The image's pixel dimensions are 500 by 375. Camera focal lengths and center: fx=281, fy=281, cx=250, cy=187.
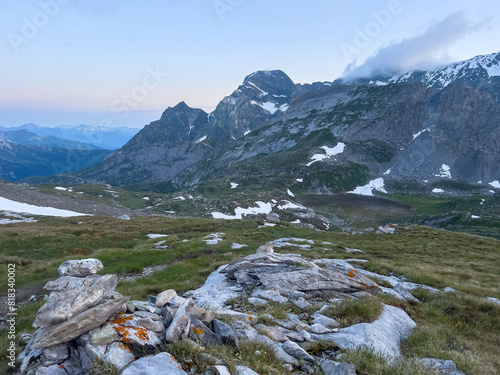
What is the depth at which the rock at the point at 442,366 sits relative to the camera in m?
6.78

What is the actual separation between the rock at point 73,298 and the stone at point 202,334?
282 centimetres

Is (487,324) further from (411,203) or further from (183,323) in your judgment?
(411,203)

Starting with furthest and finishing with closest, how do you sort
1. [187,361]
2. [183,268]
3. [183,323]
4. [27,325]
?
[183,268]
[27,325]
[183,323]
[187,361]

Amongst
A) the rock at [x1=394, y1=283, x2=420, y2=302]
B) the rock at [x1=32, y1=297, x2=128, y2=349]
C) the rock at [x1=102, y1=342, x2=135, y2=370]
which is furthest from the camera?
the rock at [x1=394, y1=283, x2=420, y2=302]

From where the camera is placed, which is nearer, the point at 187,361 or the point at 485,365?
the point at 187,361

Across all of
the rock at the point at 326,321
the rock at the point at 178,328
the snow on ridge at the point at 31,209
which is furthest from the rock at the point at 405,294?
the snow on ridge at the point at 31,209

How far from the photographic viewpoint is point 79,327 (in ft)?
22.4

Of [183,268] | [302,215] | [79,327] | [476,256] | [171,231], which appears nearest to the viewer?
[79,327]

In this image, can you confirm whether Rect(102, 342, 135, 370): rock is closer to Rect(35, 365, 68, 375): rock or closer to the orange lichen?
Rect(35, 365, 68, 375): rock

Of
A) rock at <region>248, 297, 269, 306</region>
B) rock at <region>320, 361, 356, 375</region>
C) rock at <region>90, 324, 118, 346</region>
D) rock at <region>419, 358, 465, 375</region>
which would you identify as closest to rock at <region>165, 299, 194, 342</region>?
rock at <region>90, 324, 118, 346</region>

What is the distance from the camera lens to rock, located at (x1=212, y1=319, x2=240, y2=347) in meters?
7.34

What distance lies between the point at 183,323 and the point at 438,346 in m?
7.53

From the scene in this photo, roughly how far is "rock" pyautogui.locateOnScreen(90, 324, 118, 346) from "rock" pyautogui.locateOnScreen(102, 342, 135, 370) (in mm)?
180

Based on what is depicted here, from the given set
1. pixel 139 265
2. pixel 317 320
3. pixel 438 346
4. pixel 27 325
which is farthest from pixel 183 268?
pixel 438 346
